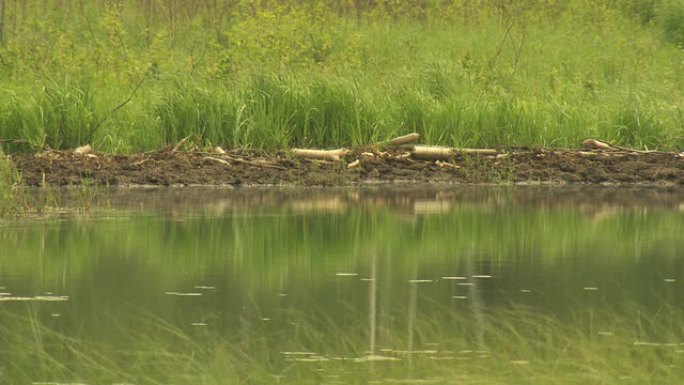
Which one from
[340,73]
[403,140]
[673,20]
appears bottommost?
[403,140]

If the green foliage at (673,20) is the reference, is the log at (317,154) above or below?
below

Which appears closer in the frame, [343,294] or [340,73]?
[343,294]

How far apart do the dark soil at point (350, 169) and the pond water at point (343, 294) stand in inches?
83.0

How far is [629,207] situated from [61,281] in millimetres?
7751

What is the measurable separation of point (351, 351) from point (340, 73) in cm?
1381

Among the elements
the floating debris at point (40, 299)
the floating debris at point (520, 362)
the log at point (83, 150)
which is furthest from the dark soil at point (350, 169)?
the floating debris at point (520, 362)

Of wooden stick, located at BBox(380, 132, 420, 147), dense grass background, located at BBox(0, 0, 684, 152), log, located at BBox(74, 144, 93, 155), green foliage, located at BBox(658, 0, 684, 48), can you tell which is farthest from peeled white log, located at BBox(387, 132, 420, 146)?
green foliage, located at BBox(658, 0, 684, 48)

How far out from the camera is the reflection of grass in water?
7.68 meters

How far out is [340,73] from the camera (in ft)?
71.9

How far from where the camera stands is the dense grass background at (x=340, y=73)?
66.1 feet

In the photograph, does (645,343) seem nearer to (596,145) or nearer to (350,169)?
(350,169)

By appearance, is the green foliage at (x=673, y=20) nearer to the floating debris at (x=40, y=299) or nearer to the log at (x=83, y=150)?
the log at (x=83, y=150)

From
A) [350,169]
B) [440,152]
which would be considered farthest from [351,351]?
[440,152]

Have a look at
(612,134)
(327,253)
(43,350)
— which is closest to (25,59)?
(612,134)
